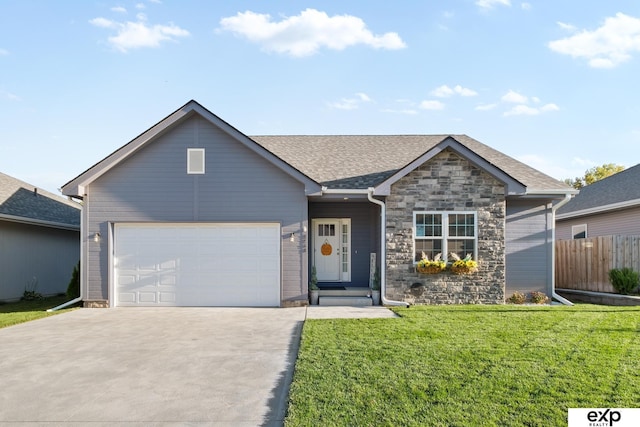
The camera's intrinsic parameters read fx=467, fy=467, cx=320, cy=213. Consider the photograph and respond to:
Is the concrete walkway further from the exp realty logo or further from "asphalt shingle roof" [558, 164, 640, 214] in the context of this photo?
"asphalt shingle roof" [558, 164, 640, 214]

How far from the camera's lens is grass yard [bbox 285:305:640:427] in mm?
4395

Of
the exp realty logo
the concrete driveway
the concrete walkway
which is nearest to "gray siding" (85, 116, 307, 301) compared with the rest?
the concrete walkway

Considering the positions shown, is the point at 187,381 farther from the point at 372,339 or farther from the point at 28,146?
the point at 28,146

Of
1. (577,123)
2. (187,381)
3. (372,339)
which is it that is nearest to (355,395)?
(187,381)

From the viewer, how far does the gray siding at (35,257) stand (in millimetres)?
14312

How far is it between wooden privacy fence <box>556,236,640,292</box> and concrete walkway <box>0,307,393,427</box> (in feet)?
27.4

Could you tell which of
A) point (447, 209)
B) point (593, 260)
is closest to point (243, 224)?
point (447, 209)

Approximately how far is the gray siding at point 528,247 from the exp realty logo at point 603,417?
355 inches

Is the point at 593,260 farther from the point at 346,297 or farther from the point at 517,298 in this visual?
the point at 346,297

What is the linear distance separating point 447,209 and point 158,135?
7.79m

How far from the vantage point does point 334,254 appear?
14344 mm

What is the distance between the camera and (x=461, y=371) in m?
5.67

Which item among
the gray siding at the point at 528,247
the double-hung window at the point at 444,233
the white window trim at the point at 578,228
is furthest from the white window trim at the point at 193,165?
the white window trim at the point at 578,228

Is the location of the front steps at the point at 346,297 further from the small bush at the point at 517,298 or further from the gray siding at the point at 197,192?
the small bush at the point at 517,298
